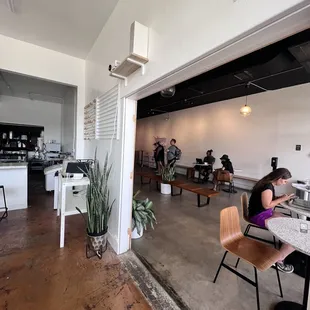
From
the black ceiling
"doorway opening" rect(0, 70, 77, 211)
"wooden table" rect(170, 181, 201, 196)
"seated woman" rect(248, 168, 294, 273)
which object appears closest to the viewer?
"seated woman" rect(248, 168, 294, 273)

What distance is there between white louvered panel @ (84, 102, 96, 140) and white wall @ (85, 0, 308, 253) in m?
0.42

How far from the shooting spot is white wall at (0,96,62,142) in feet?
25.2

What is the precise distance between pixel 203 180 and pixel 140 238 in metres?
5.11

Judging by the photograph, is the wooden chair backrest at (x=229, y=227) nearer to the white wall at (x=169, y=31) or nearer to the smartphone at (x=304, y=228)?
the smartphone at (x=304, y=228)

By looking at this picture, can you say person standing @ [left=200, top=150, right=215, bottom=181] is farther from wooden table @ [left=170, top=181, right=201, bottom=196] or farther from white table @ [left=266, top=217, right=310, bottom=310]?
white table @ [left=266, top=217, right=310, bottom=310]

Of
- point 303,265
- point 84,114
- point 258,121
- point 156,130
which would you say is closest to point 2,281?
point 84,114

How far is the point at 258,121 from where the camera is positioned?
6125 millimetres

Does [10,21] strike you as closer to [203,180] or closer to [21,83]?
[21,83]

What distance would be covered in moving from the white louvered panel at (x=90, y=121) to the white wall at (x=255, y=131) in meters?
5.35

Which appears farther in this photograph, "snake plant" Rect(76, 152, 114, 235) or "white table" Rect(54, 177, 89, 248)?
"white table" Rect(54, 177, 89, 248)

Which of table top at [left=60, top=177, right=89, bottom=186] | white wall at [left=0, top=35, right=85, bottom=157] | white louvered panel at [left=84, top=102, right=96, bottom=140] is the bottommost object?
table top at [left=60, top=177, right=89, bottom=186]

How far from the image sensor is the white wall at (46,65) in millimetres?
3256

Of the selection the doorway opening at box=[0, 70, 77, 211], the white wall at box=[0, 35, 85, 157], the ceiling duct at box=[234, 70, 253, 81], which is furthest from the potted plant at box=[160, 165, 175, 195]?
the doorway opening at box=[0, 70, 77, 211]

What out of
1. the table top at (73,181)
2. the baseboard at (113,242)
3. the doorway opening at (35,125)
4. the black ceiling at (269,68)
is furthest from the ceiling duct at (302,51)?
the doorway opening at (35,125)
